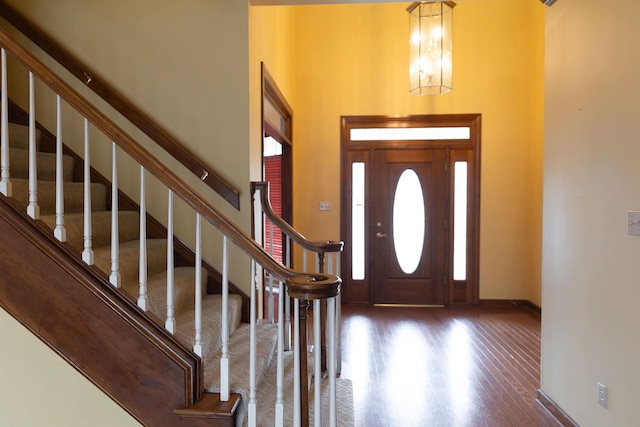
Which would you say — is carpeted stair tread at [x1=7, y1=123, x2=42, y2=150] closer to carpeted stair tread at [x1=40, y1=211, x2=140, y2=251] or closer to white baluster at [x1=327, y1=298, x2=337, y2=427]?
carpeted stair tread at [x1=40, y1=211, x2=140, y2=251]

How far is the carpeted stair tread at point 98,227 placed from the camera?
222 centimetres

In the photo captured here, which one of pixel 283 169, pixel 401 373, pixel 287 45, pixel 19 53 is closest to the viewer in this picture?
pixel 19 53

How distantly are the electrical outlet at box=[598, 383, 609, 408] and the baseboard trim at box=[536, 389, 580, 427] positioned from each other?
0.30 metres

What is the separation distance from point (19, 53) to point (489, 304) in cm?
524

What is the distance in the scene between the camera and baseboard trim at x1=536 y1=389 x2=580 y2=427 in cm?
249

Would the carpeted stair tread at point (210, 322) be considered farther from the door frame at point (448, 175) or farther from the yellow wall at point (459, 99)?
the door frame at point (448, 175)

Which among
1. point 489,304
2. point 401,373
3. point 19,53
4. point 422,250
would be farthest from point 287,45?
point 489,304

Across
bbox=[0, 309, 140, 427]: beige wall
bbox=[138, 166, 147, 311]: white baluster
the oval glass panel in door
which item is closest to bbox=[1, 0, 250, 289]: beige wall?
bbox=[138, 166, 147, 311]: white baluster

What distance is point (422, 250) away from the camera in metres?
5.27

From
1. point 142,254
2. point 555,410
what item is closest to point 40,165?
point 142,254

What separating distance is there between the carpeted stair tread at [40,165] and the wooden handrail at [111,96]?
537 millimetres

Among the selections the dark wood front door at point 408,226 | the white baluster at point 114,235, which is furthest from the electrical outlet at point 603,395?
the dark wood front door at point 408,226

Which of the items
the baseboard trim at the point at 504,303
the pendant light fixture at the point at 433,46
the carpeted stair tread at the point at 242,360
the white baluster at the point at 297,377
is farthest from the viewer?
the baseboard trim at the point at 504,303

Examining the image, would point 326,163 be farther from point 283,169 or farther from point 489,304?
point 489,304
